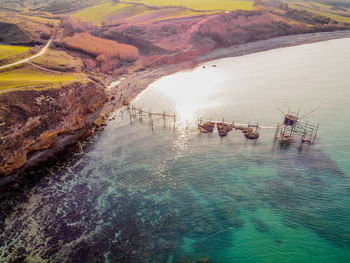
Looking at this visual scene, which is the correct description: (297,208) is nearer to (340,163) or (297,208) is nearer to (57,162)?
(340,163)

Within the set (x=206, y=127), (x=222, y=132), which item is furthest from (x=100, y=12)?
(x=222, y=132)

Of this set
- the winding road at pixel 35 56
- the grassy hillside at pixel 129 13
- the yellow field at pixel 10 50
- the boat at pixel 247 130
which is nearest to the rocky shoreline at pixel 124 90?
the winding road at pixel 35 56

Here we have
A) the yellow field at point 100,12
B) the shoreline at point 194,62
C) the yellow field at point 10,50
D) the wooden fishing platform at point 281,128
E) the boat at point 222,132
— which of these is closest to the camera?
the wooden fishing platform at point 281,128

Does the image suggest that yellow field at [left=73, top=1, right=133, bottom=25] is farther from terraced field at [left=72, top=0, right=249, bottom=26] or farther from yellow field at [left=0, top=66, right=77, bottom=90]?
yellow field at [left=0, top=66, right=77, bottom=90]

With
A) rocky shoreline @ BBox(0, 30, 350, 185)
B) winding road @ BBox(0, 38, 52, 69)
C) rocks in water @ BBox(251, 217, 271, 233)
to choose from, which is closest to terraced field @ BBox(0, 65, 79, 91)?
winding road @ BBox(0, 38, 52, 69)

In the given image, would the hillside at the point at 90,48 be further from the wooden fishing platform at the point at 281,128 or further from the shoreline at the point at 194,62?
the wooden fishing platform at the point at 281,128
